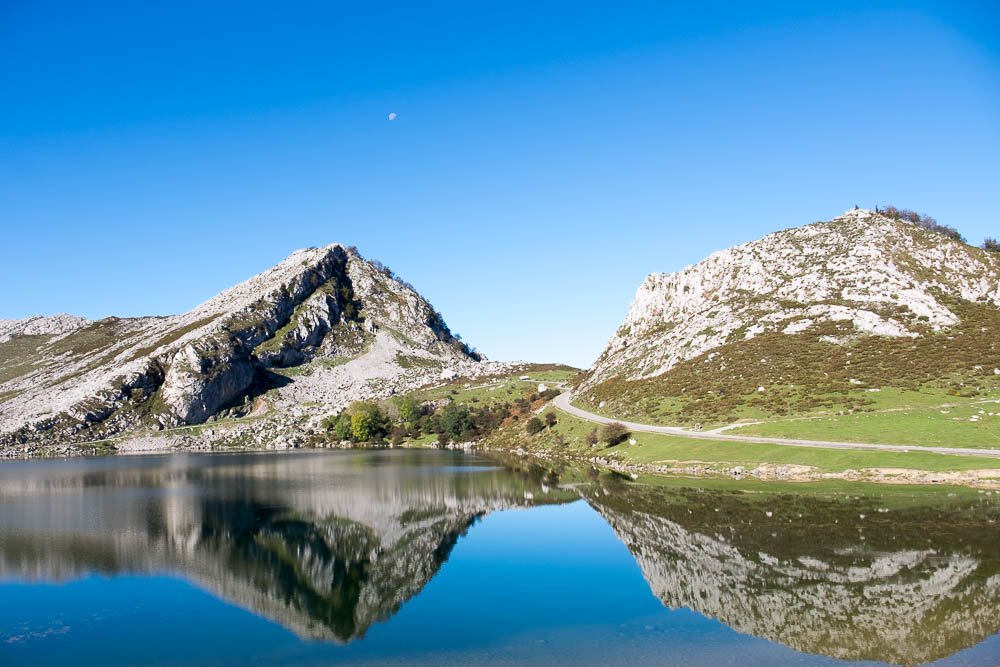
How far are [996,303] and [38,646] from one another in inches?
5436

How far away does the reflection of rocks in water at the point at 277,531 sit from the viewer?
38.1m

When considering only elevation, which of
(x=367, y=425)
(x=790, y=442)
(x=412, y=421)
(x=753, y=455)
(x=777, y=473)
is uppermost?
(x=412, y=421)

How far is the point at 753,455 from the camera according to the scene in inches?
2808

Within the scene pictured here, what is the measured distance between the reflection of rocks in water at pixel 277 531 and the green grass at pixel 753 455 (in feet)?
52.9

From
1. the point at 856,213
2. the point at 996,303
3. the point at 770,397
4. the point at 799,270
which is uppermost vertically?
the point at 856,213

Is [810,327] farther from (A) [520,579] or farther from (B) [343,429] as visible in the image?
(B) [343,429]

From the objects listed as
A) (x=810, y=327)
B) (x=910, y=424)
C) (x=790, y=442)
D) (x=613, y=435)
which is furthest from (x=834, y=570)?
(x=810, y=327)

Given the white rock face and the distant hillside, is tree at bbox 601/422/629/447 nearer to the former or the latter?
the distant hillside

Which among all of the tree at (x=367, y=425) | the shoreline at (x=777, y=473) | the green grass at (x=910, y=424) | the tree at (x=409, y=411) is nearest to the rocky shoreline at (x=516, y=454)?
the shoreline at (x=777, y=473)

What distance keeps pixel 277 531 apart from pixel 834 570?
41.8 m

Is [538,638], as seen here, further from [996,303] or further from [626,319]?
[626,319]

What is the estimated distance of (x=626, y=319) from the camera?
180 meters

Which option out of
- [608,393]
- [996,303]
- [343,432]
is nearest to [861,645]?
[608,393]

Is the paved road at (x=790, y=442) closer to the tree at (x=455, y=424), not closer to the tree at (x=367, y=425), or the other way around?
the tree at (x=455, y=424)
